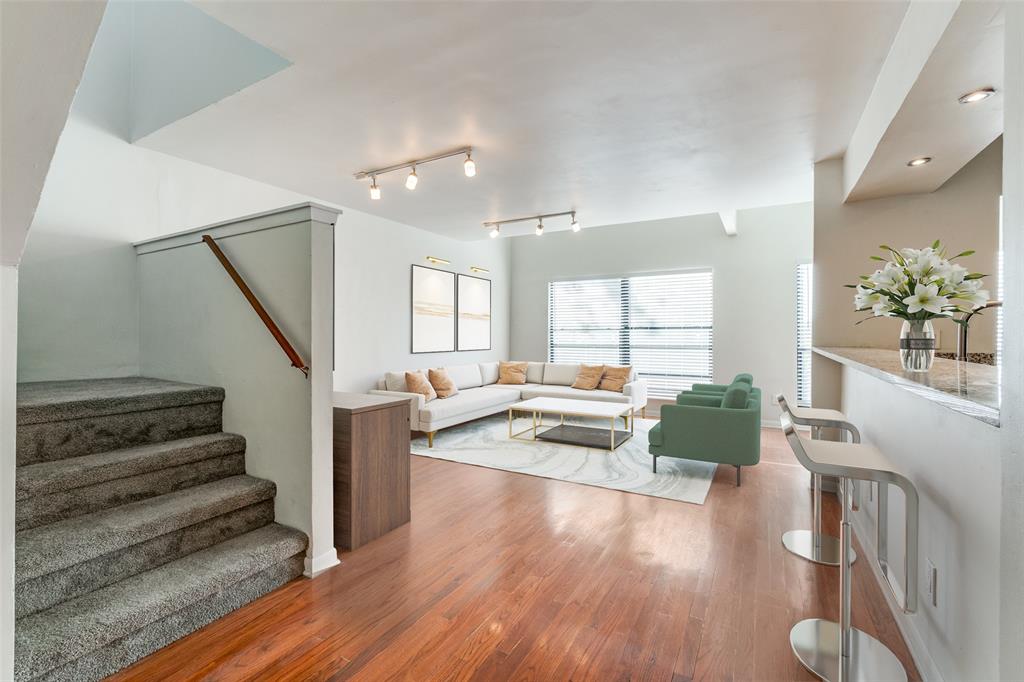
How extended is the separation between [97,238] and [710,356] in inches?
270

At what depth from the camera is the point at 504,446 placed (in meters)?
5.03

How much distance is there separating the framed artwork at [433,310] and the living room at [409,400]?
5.96 ft

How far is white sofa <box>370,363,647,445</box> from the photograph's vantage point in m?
5.11

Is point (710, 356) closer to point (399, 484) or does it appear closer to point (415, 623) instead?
point (399, 484)

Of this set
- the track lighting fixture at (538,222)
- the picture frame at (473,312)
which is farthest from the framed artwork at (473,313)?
the track lighting fixture at (538,222)

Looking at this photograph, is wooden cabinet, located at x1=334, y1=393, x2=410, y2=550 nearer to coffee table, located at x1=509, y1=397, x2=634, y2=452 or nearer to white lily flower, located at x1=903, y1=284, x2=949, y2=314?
coffee table, located at x1=509, y1=397, x2=634, y2=452

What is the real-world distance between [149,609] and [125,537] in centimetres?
36

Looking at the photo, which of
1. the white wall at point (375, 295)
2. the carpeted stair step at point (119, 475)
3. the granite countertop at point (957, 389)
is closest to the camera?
the granite countertop at point (957, 389)

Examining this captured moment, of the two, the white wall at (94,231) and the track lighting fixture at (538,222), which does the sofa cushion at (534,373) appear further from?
the white wall at (94,231)

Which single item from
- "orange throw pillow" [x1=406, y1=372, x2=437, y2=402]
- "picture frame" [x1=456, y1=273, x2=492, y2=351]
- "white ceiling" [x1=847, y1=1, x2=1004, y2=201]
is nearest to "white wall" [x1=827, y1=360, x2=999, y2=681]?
"white ceiling" [x1=847, y1=1, x2=1004, y2=201]

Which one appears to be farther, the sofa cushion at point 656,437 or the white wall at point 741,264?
the white wall at point 741,264

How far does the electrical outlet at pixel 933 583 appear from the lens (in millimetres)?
1620

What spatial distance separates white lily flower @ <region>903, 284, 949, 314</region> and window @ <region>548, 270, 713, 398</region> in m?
4.99

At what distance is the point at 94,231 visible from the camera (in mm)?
3105
